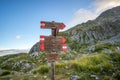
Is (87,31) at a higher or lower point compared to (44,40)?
higher

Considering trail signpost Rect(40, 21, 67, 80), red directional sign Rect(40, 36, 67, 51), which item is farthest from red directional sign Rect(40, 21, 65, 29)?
red directional sign Rect(40, 36, 67, 51)

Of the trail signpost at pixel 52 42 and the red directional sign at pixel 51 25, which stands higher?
the red directional sign at pixel 51 25

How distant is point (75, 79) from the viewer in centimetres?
1598

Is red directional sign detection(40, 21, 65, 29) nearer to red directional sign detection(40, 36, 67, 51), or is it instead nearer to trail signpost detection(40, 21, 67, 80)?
trail signpost detection(40, 21, 67, 80)

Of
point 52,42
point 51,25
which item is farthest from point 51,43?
point 51,25

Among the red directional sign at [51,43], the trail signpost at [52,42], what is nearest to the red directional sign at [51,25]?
the trail signpost at [52,42]

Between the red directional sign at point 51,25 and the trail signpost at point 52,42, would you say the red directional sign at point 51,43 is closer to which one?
the trail signpost at point 52,42

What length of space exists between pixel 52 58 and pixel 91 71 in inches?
367

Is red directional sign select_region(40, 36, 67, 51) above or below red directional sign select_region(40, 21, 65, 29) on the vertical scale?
below

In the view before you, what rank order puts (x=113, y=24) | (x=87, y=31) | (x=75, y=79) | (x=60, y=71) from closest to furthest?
(x=75, y=79)
(x=60, y=71)
(x=87, y=31)
(x=113, y=24)

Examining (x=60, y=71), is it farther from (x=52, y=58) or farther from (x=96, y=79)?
(x=52, y=58)

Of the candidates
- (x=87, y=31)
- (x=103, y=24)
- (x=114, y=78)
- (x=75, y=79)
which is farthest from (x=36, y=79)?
(x=103, y=24)

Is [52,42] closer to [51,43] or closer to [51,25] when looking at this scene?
[51,43]

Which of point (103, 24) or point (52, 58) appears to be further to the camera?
point (103, 24)
